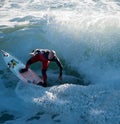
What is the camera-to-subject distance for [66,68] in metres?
12.3

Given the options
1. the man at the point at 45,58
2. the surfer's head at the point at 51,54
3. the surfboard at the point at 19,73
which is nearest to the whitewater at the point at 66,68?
the surfboard at the point at 19,73

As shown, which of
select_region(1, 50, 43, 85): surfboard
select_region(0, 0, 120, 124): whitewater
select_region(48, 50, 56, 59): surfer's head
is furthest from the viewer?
select_region(1, 50, 43, 85): surfboard

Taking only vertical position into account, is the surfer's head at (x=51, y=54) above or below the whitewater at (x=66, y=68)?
above

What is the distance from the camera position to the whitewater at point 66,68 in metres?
8.89

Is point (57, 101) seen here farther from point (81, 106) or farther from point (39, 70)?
point (39, 70)

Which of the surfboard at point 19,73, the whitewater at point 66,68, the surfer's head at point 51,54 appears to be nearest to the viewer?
the whitewater at point 66,68

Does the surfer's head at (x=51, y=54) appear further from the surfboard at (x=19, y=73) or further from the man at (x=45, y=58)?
the surfboard at (x=19, y=73)

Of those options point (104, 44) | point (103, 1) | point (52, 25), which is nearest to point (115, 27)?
point (104, 44)

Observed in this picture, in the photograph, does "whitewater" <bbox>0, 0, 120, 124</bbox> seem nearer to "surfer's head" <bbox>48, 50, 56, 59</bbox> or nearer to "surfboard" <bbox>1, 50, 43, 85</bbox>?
"surfboard" <bbox>1, 50, 43, 85</bbox>

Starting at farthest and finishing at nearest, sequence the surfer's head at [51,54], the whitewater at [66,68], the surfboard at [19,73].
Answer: the surfboard at [19,73]
the surfer's head at [51,54]
the whitewater at [66,68]

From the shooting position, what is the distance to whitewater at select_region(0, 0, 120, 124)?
350 inches

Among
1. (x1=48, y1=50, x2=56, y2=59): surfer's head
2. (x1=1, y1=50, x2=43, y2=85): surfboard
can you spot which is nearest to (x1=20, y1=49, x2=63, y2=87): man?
(x1=48, y1=50, x2=56, y2=59): surfer's head

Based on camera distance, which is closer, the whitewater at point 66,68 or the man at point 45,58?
the whitewater at point 66,68

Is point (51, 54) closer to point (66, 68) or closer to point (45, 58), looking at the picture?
point (45, 58)
